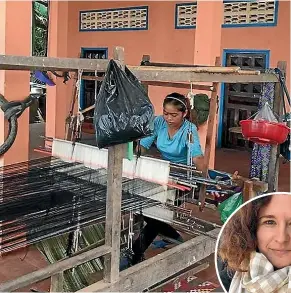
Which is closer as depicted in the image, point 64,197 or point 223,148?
point 64,197

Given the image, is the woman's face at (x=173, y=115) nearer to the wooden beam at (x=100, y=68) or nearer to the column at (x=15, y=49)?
the wooden beam at (x=100, y=68)

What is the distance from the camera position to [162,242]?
4012 millimetres

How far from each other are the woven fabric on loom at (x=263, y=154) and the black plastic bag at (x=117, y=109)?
1894 millimetres

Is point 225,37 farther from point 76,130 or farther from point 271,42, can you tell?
point 76,130

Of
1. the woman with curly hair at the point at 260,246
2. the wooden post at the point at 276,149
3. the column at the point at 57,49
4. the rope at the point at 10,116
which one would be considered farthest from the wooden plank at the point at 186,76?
the column at the point at 57,49

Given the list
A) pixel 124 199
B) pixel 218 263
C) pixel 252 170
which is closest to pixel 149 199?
pixel 124 199

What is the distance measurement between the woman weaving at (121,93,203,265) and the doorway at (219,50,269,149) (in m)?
3.92

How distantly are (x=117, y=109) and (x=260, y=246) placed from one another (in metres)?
1.24

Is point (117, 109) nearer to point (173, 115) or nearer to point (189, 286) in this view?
point (173, 115)

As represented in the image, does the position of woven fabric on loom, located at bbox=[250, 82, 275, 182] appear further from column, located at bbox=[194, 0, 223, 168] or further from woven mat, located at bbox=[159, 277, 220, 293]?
column, located at bbox=[194, 0, 223, 168]

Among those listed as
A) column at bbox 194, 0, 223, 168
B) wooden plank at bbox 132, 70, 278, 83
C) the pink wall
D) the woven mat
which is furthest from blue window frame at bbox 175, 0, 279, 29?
the woven mat

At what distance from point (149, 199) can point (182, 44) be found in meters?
5.63

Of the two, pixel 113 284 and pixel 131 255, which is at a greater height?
pixel 113 284

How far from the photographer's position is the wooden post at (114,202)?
2.04m
